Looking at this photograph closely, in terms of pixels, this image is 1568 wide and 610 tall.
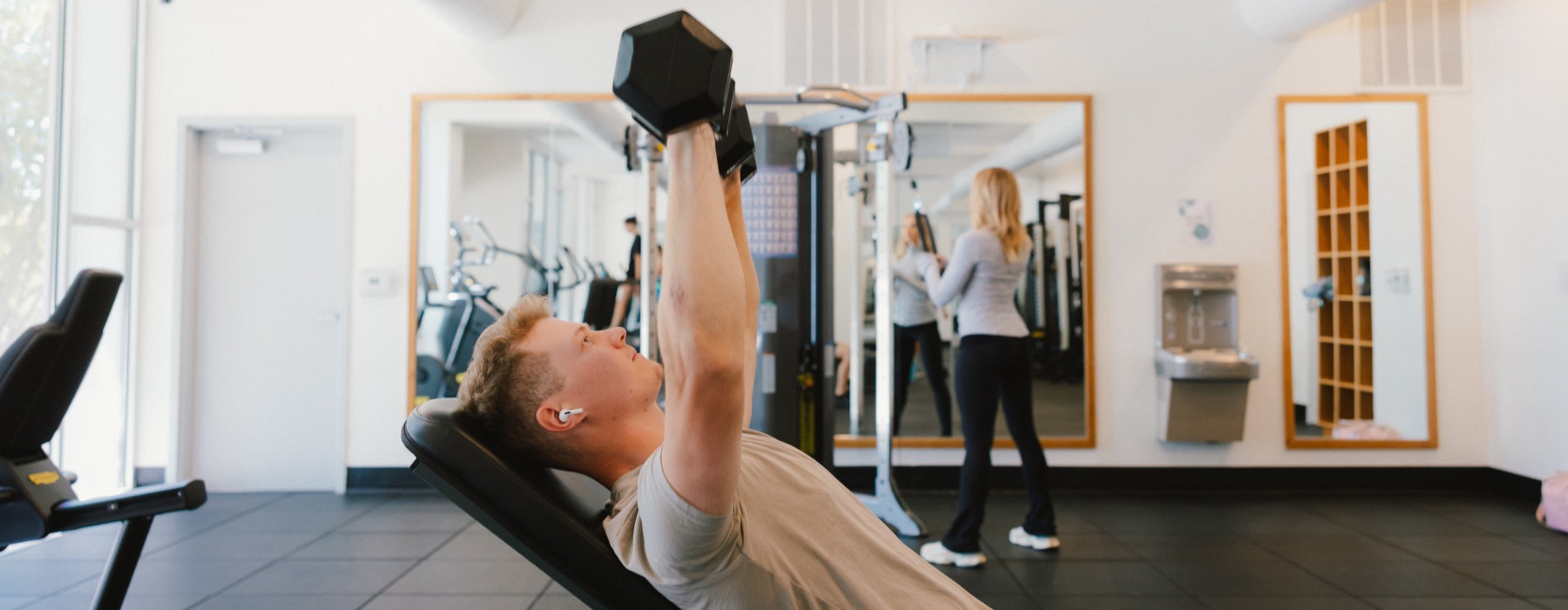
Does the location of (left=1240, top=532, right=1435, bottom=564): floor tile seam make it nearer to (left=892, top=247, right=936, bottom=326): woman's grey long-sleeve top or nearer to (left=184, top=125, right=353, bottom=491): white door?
(left=892, top=247, right=936, bottom=326): woman's grey long-sleeve top

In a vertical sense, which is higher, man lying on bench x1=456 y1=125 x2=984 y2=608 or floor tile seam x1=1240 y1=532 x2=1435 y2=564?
man lying on bench x1=456 y1=125 x2=984 y2=608

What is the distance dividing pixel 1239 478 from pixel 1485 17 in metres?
2.58

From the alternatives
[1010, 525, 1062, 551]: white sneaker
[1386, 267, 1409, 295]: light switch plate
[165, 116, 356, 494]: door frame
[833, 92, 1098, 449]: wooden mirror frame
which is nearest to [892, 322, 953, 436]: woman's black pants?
[833, 92, 1098, 449]: wooden mirror frame

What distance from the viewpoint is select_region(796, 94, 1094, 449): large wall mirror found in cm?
410

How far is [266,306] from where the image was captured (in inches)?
165

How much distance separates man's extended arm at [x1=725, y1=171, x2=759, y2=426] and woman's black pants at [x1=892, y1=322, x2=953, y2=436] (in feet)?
9.67

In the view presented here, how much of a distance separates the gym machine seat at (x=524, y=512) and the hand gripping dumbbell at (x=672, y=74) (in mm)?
531

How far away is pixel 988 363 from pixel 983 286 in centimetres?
28

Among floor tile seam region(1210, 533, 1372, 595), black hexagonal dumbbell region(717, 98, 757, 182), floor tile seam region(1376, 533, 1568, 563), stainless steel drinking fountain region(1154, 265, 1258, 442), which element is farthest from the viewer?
stainless steel drinking fountain region(1154, 265, 1258, 442)

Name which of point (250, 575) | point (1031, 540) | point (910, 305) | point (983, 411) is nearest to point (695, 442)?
point (983, 411)

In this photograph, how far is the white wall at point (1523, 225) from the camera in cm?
372

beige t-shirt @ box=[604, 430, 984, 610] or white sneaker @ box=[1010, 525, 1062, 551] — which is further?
white sneaker @ box=[1010, 525, 1062, 551]

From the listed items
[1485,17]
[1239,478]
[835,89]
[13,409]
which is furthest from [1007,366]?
[1485,17]

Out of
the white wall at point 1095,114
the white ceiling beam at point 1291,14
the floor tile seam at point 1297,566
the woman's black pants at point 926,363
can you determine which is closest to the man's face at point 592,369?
the floor tile seam at point 1297,566
